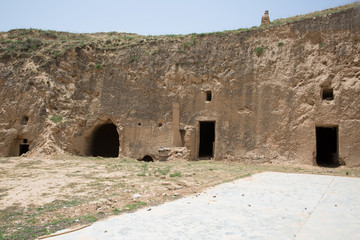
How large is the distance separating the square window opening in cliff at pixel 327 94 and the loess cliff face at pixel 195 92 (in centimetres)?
12

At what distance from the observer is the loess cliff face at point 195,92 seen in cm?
1481

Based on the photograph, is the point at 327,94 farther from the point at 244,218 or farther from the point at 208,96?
the point at 244,218

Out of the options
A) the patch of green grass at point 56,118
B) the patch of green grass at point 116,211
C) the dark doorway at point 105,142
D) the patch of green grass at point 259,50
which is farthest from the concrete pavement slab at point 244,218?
the dark doorway at point 105,142

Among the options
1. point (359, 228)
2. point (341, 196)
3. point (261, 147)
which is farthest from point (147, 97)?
point (359, 228)

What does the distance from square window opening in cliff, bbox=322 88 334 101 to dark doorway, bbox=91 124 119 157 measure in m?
14.2

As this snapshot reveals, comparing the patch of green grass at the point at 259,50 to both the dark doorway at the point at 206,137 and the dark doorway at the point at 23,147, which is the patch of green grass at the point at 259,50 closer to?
the dark doorway at the point at 206,137

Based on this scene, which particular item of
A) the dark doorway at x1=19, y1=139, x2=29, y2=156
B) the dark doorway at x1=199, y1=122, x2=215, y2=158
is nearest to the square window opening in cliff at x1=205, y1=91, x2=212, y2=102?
the dark doorway at x1=199, y1=122, x2=215, y2=158

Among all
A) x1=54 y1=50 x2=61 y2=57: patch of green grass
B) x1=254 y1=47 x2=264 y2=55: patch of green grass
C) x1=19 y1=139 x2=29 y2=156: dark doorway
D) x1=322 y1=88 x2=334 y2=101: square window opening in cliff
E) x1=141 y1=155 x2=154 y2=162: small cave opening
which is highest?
x1=54 y1=50 x2=61 y2=57: patch of green grass

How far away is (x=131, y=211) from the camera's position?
5.07 m

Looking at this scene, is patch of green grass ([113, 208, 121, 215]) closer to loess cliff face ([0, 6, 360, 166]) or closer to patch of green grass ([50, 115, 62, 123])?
loess cliff face ([0, 6, 360, 166])

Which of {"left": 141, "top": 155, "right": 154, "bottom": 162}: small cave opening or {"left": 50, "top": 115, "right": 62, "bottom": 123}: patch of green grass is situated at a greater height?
{"left": 50, "top": 115, "right": 62, "bottom": 123}: patch of green grass

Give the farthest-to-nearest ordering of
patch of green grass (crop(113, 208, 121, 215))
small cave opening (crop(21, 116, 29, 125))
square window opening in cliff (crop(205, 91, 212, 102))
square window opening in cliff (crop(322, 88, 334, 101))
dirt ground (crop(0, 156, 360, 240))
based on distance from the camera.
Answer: small cave opening (crop(21, 116, 29, 125)) → square window opening in cliff (crop(205, 91, 212, 102)) → square window opening in cliff (crop(322, 88, 334, 101)) → patch of green grass (crop(113, 208, 121, 215)) → dirt ground (crop(0, 156, 360, 240))

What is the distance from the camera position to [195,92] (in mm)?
17781

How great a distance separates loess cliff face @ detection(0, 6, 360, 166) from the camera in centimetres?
1481
